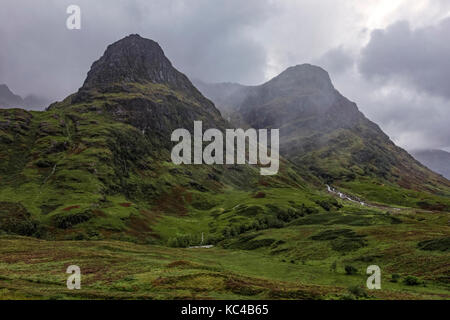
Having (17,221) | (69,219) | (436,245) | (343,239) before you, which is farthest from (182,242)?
(436,245)

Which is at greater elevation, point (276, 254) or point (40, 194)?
point (40, 194)

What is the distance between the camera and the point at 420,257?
62.7 m

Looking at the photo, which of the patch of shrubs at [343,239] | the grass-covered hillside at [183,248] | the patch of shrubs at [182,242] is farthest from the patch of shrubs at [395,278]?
the patch of shrubs at [182,242]

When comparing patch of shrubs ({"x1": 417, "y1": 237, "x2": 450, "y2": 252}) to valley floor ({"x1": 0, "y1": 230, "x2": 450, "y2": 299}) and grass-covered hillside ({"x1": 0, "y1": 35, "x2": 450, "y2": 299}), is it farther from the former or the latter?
valley floor ({"x1": 0, "y1": 230, "x2": 450, "y2": 299})

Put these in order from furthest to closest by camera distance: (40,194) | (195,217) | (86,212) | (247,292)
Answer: (195,217) < (40,194) < (86,212) < (247,292)

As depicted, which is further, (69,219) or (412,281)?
(69,219)

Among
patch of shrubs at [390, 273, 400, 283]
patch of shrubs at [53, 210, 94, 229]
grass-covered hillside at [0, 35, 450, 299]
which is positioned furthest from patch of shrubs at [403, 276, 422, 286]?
patch of shrubs at [53, 210, 94, 229]

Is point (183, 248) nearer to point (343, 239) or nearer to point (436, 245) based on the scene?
point (343, 239)

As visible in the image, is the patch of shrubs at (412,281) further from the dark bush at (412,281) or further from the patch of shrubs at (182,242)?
the patch of shrubs at (182,242)

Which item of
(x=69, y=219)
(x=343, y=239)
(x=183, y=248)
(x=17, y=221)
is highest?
(x=69, y=219)
